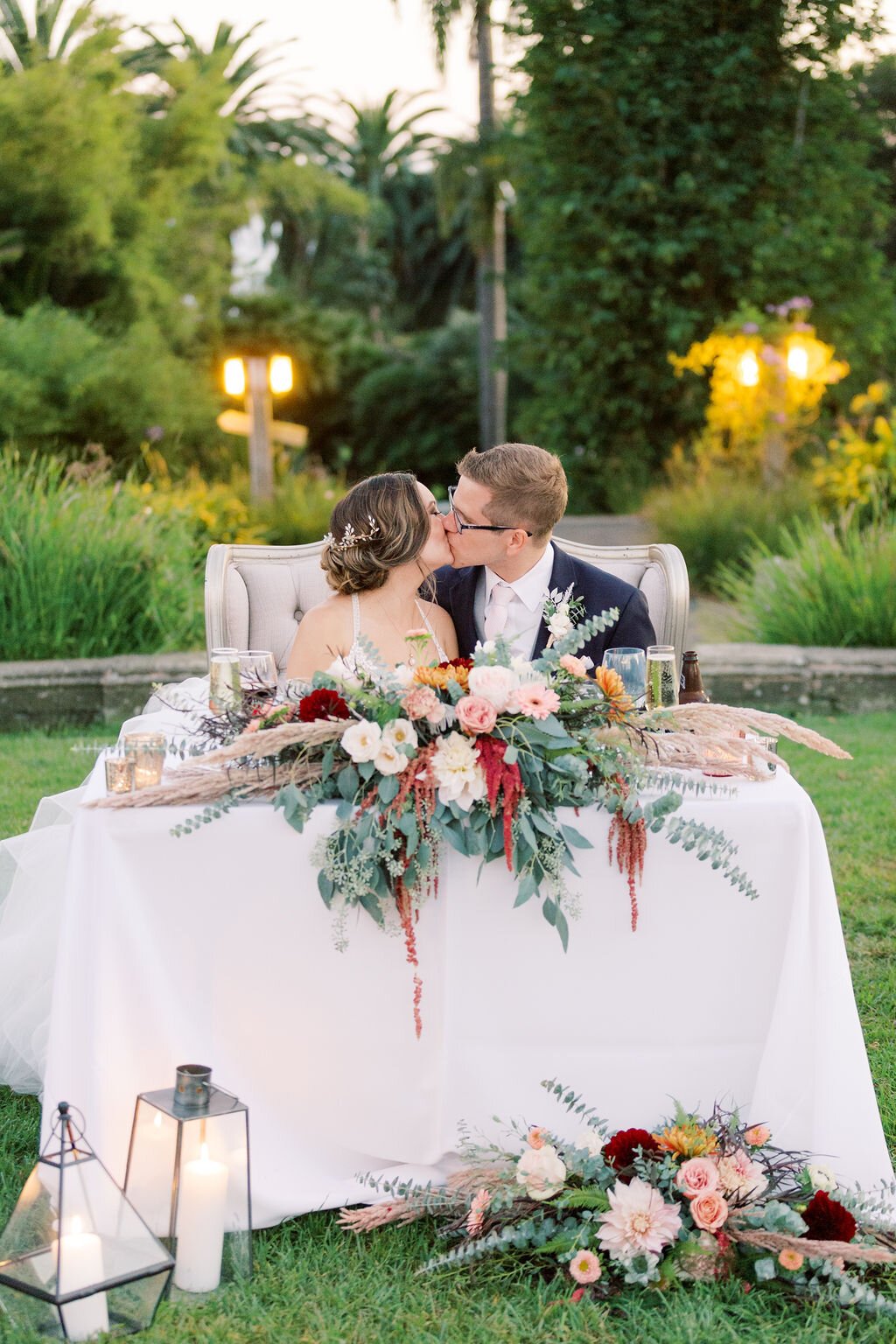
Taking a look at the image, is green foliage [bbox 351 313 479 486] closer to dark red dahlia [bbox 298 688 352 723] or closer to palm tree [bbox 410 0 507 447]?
palm tree [bbox 410 0 507 447]

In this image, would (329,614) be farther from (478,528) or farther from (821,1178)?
(821,1178)

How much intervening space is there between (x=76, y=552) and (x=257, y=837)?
5.79 meters

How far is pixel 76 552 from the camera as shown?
7.88 meters

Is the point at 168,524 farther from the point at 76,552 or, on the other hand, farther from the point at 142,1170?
the point at 142,1170

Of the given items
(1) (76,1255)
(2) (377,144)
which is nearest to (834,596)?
(1) (76,1255)

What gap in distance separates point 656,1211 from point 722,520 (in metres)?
9.97

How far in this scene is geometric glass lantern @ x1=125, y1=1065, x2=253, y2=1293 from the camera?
2381 millimetres

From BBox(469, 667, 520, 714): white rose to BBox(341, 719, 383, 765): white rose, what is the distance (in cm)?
19

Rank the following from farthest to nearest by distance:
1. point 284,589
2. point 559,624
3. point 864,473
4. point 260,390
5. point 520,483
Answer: point 260,390
point 864,473
point 284,589
point 520,483
point 559,624

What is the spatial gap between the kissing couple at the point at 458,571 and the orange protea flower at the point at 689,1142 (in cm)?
116

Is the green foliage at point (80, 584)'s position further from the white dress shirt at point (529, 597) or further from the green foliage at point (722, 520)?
the green foliage at point (722, 520)

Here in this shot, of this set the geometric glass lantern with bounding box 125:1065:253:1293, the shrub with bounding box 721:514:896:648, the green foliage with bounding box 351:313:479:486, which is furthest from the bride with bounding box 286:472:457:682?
the green foliage with bounding box 351:313:479:486

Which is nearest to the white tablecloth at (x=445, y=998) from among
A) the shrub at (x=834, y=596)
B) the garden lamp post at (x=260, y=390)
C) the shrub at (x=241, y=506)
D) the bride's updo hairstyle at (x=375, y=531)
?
the bride's updo hairstyle at (x=375, y=531)

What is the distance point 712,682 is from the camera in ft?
23.9
